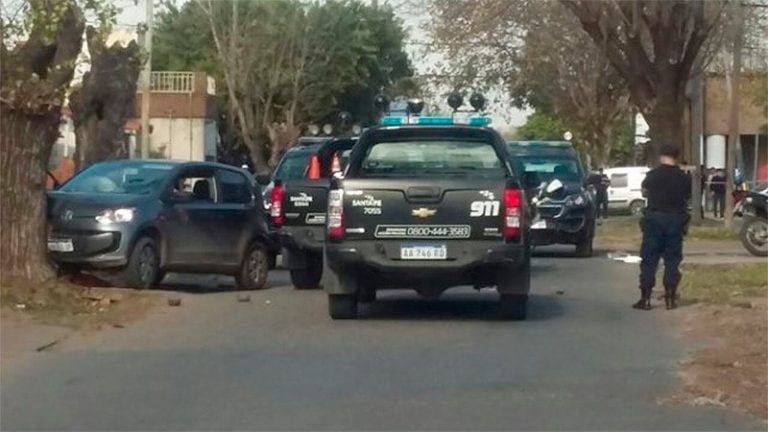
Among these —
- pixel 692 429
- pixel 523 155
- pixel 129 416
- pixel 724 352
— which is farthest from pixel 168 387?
pixel 523 155

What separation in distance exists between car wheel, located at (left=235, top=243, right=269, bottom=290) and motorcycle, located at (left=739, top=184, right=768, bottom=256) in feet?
32.5

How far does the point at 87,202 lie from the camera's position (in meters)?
18.6

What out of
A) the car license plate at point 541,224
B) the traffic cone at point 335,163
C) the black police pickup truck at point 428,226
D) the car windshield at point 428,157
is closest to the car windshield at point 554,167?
the car license plate at point 541,224

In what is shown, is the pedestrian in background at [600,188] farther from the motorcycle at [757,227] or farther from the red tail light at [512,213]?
the red tail light at [512,213]

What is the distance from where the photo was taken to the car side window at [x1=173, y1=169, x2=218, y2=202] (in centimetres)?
1981

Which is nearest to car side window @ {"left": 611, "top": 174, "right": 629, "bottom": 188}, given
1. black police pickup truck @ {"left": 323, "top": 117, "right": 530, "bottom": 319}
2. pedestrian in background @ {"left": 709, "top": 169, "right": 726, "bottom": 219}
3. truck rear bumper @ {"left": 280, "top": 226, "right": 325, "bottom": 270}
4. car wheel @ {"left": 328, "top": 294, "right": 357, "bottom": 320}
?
pedestrian in background @ {"left": 709, "top": 169, "right": 726, "bottom": 219}

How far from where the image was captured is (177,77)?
56.9 meters

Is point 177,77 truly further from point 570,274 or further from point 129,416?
point 129,416

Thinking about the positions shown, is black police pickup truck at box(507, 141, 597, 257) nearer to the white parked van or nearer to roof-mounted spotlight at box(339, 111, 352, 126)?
roof-mounted spotlight at box(339, 111, 352, 126)

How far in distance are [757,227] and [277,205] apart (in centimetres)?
1036

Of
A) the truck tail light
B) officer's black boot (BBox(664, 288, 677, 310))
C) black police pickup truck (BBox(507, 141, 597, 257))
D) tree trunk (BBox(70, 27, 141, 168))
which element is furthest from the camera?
tree trunk (BBox(70, 27, 141, 168))

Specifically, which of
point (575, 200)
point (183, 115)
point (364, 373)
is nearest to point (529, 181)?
point (364, 373)

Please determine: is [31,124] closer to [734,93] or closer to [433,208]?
[433,208]

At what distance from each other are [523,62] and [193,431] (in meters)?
37.8
